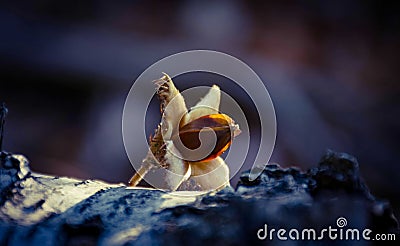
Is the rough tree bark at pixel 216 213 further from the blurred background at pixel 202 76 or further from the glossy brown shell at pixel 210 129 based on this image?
the blurred background at pixel 202 76

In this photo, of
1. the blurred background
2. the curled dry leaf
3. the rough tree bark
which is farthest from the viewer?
the blurred background

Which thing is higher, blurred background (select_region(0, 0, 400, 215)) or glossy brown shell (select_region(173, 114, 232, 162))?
blurred background (select_region(0, 0, 400, 215))

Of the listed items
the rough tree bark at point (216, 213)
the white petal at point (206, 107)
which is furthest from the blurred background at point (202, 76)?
the rough tree bark at point (216, 213)

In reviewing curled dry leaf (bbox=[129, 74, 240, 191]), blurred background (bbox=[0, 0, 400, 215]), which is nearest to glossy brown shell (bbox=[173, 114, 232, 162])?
curled dry leaf (bbox=[129, 74, 240, 191])

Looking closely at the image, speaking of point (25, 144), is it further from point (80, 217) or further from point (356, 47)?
point (80, 217)

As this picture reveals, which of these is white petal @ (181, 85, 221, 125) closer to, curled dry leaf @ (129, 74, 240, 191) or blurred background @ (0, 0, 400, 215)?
curled dry leaf @ (129, 74, 240, 191)

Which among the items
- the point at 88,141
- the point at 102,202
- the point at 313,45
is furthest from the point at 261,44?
the point at 102,202
